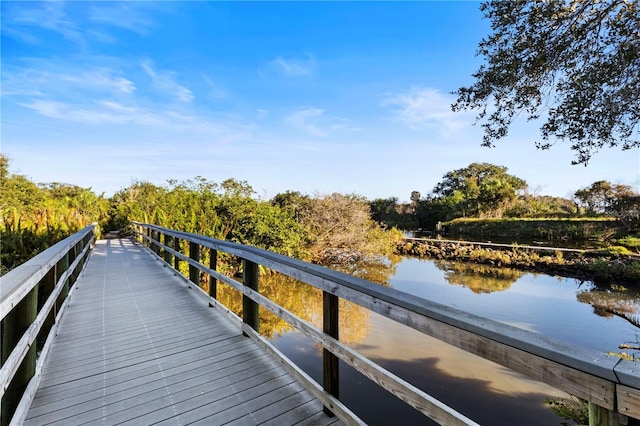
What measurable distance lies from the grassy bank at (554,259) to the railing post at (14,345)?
55.6 feet

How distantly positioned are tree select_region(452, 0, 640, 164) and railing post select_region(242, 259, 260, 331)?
4.76 meters

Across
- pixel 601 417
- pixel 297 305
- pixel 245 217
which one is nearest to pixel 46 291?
pixel 601 417

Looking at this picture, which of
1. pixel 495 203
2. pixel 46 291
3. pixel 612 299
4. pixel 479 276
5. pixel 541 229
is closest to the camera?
pixel 46 291

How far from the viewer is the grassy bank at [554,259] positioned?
1301 cm

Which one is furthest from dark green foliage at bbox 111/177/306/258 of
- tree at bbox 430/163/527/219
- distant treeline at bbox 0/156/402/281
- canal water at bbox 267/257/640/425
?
tree at bbox 430/163/527/219

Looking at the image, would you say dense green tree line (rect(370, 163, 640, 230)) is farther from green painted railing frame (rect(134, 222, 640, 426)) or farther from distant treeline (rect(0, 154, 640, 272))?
green painted railing frame (rect(134, 222, 640, 426))

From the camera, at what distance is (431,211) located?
4059cm

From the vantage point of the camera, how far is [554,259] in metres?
15.5

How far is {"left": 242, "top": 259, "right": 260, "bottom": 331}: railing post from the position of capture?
295cm

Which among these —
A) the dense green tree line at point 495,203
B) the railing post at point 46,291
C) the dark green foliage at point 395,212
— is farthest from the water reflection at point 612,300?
the dark green foliage at point 395,212

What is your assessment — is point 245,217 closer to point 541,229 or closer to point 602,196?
point 541,229

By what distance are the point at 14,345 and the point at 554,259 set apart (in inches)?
745

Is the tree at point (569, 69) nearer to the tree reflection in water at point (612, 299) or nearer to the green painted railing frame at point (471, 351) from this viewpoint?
the green painted railing frame at point (471, 351)

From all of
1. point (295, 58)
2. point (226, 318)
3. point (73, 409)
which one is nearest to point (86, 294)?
point (226, 318)
